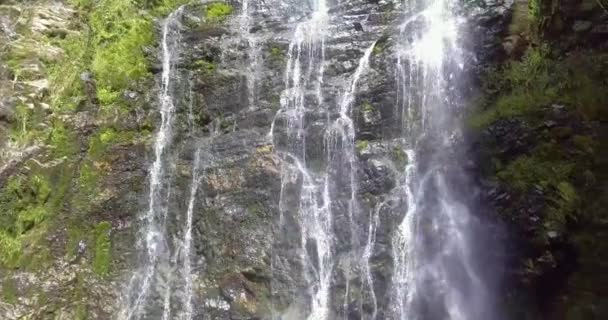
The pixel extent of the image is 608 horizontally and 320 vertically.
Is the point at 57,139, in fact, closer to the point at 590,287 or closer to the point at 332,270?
the point at 332,270

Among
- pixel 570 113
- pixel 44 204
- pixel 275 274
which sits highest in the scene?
pixel 570 113

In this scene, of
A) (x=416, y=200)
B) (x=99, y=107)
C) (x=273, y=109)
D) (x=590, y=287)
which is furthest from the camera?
(x=99, y=107)

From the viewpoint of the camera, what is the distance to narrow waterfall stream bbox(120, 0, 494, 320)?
844 centimetres

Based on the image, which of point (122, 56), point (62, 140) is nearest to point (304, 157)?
point (122, 56)

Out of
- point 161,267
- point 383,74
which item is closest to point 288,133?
point 383,74

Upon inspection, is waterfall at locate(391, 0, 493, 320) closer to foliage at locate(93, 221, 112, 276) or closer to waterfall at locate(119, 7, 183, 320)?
waterfall at locate(119, 7, 183, 320)

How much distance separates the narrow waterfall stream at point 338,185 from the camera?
27.7 ft

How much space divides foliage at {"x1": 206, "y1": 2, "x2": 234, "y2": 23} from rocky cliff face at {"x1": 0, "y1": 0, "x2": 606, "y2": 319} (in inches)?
1.8

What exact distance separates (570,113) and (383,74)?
3.04 metres

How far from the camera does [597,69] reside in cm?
792

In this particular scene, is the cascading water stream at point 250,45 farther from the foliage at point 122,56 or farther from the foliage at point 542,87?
the foliage at point 542,87

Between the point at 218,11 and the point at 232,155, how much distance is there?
3.59 meters

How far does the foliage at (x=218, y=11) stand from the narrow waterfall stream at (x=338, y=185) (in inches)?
50.8

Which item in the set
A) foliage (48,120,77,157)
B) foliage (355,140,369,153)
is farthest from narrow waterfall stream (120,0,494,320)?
foliage (48,120,77,157)
